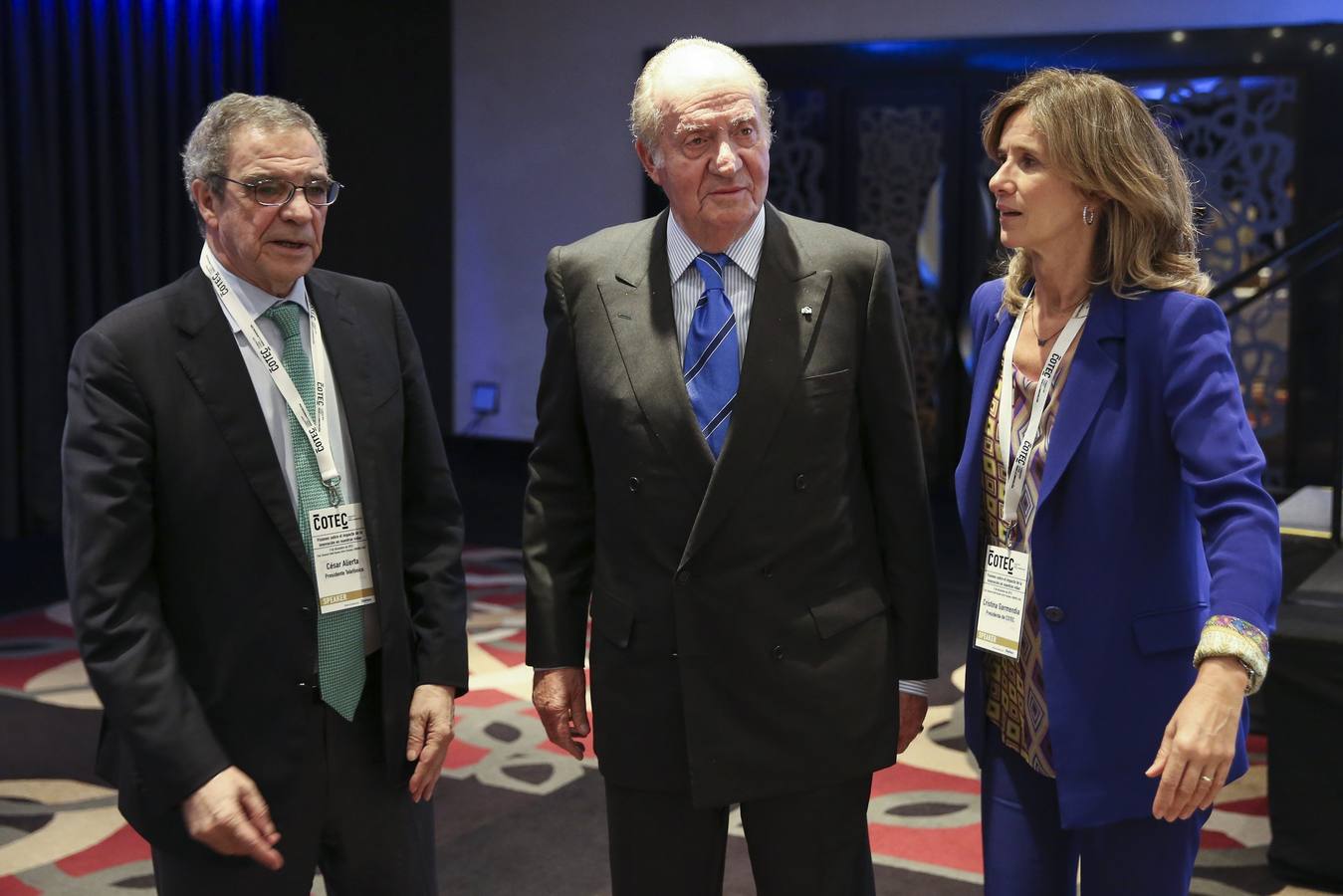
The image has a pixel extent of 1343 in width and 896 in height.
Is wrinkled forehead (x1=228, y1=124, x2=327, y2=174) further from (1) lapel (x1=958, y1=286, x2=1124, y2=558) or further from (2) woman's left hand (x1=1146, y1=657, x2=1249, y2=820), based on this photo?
(2) woman's left hand (x1=1146, y1=657, x2=1249, y2=820)

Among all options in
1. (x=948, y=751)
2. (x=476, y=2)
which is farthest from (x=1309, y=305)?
(x=476, y=2)

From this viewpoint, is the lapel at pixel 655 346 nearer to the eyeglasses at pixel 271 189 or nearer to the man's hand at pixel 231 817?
the eyeglasses at pixel 271 189

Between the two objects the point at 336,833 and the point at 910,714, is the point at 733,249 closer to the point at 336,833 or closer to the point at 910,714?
the point at 910,714

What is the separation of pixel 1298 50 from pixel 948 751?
→ 4925mm

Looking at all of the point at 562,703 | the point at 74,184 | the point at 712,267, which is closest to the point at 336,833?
the point at 562,703

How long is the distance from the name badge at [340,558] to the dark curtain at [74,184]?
5.80 meters

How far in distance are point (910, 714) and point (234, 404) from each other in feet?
3.41

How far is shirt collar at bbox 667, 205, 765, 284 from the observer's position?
75.1 inches

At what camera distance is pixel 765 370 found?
1835 millimetres

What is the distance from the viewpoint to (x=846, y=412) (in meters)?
1.89

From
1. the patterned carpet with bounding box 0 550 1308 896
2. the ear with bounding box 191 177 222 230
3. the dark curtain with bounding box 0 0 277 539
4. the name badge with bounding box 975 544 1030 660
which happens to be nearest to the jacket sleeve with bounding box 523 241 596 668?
the ear with bounding box 191 177 222 230

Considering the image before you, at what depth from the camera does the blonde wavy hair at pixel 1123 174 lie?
178 centimetres

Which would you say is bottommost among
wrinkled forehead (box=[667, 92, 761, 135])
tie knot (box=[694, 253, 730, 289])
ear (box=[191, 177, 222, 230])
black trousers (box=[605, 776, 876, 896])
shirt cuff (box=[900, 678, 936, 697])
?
black trousers (box=[605, 776, 876, 896])

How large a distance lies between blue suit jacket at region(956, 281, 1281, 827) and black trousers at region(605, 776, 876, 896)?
314mm
